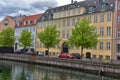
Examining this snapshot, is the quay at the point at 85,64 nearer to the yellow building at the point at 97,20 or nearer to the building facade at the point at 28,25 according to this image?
the yellow building at the point at 97,20

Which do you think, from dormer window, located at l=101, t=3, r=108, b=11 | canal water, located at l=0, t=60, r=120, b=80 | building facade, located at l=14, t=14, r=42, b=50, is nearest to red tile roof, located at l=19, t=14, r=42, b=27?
building facade, located at l=14, t=14, r=42, b=50

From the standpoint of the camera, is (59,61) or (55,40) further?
(55,40)

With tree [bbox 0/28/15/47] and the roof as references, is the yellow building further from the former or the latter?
tree [bbox 0/28/15/47]

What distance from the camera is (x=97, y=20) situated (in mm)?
82000

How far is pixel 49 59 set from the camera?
68.7 meters

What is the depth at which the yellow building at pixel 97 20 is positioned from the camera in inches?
3022

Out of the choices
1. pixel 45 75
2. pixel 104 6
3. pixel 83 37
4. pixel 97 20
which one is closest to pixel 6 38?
pixel 97 20

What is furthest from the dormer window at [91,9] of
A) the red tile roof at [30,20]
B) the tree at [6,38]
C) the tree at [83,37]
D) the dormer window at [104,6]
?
the tree at [6,38]

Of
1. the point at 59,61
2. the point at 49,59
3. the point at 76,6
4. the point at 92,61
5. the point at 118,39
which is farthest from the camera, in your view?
the point at 76,6

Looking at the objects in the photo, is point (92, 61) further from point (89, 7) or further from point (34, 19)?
point (34, 19)

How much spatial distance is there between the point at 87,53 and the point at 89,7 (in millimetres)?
13987

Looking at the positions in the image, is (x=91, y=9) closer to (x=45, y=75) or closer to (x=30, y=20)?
(x=45, y=75)

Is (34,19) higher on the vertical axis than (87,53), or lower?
higher

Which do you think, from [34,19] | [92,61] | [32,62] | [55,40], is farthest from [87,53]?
[34,19]
